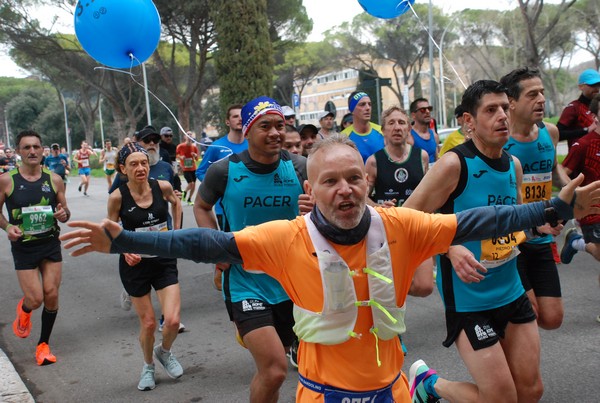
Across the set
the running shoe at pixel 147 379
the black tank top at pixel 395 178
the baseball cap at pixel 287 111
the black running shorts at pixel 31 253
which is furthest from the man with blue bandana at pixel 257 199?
the baseball cap at pixel 287 111

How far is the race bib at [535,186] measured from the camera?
179 inches

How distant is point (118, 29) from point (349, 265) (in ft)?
16.7

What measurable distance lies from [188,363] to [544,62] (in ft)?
139

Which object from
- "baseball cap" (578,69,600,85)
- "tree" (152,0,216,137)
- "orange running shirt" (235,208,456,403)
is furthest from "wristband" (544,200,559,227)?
"tree" (152,0,216,137)

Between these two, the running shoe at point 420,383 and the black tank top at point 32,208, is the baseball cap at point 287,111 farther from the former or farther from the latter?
the running shoe at point 420,383

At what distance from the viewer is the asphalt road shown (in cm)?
470

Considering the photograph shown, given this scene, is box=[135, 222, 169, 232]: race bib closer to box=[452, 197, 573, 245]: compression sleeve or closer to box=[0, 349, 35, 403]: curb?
box=[0, 349, 35, 403]: curb

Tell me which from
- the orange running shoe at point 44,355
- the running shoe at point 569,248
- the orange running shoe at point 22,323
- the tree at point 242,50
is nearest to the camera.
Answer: the orange running shoe at point 44,355

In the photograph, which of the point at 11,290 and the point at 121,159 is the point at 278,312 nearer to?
the point at 121,159

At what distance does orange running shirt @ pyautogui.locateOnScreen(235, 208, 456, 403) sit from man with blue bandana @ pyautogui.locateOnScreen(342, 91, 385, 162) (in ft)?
16.6

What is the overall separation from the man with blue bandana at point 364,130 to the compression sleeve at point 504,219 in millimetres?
5123

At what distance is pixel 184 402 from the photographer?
462 cm

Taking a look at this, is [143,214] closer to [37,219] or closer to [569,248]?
[37,219]

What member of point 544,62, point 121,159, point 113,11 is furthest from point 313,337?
point 544,62
